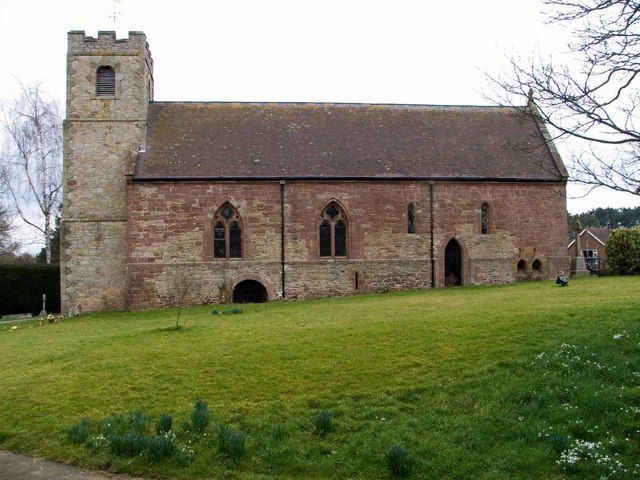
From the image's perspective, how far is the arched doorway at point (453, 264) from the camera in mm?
26594

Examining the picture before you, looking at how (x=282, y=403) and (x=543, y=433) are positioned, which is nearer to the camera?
(x=543, y=433)

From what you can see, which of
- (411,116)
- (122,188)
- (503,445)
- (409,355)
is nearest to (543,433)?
(503,445)

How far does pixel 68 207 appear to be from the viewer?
25094mm

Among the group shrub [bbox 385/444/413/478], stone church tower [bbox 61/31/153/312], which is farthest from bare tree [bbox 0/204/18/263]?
shrub [bbox 385/444/413/478]

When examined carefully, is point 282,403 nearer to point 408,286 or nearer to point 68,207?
point 408,286

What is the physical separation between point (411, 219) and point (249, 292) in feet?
25.6

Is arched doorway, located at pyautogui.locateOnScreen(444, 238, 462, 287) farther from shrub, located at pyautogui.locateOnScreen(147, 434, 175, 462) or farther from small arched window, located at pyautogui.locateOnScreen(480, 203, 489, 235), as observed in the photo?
shrub, located at pyautogui.locateOnScreen(147, 434, 175, 462)

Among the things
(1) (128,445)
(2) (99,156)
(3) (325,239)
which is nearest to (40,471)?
(1) (128,445)

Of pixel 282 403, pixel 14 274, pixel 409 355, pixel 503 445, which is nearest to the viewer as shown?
pixel 503 445

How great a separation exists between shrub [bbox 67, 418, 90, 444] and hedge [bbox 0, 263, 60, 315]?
22790mm

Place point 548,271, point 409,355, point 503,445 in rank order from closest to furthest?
1. point 503,445
2. point 409,355
3. point 548,271

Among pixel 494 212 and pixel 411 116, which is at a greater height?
pixel 411 116

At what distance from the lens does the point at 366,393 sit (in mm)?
9430

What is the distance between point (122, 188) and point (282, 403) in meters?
18.6
